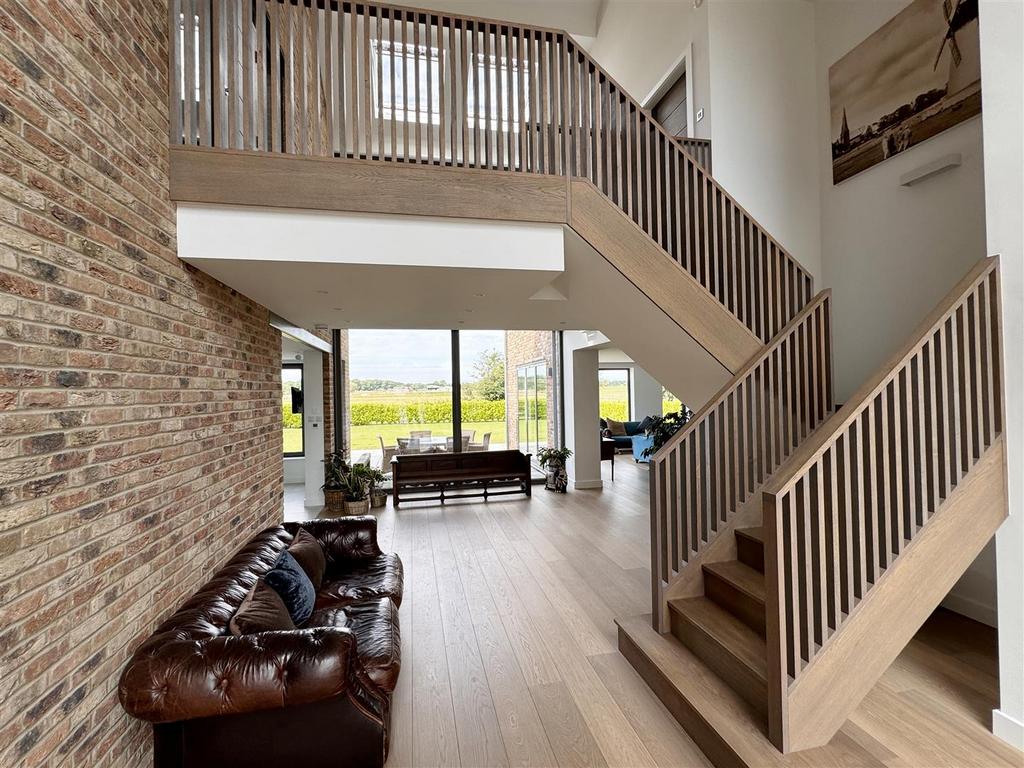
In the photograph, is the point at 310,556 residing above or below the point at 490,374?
below

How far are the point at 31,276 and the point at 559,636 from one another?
10.2ft

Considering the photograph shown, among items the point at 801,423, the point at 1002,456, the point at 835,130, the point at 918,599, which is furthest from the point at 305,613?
the point at 835,130

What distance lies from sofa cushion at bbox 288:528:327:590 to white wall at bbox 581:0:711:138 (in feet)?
14.4

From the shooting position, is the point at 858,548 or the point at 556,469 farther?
the point at 556,469

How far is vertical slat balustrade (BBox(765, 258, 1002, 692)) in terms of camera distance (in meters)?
2.02

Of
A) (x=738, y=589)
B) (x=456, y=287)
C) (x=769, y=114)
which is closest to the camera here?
(x=738, y=589)

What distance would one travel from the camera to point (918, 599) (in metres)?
2.19

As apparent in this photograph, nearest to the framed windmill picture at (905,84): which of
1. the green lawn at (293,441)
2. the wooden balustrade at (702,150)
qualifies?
the wooden balustrade at (702,150)

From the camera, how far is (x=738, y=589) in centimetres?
274

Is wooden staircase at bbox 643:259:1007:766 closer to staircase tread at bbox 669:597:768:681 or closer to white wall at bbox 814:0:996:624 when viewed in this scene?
staircase tread at bbox 669:597:768:681

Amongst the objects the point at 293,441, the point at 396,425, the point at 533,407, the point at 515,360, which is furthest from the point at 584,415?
the point at 293,441

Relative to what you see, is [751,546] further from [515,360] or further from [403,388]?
[515,360]

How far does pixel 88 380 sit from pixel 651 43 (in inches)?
228

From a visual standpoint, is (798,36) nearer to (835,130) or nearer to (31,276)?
(835,130)
